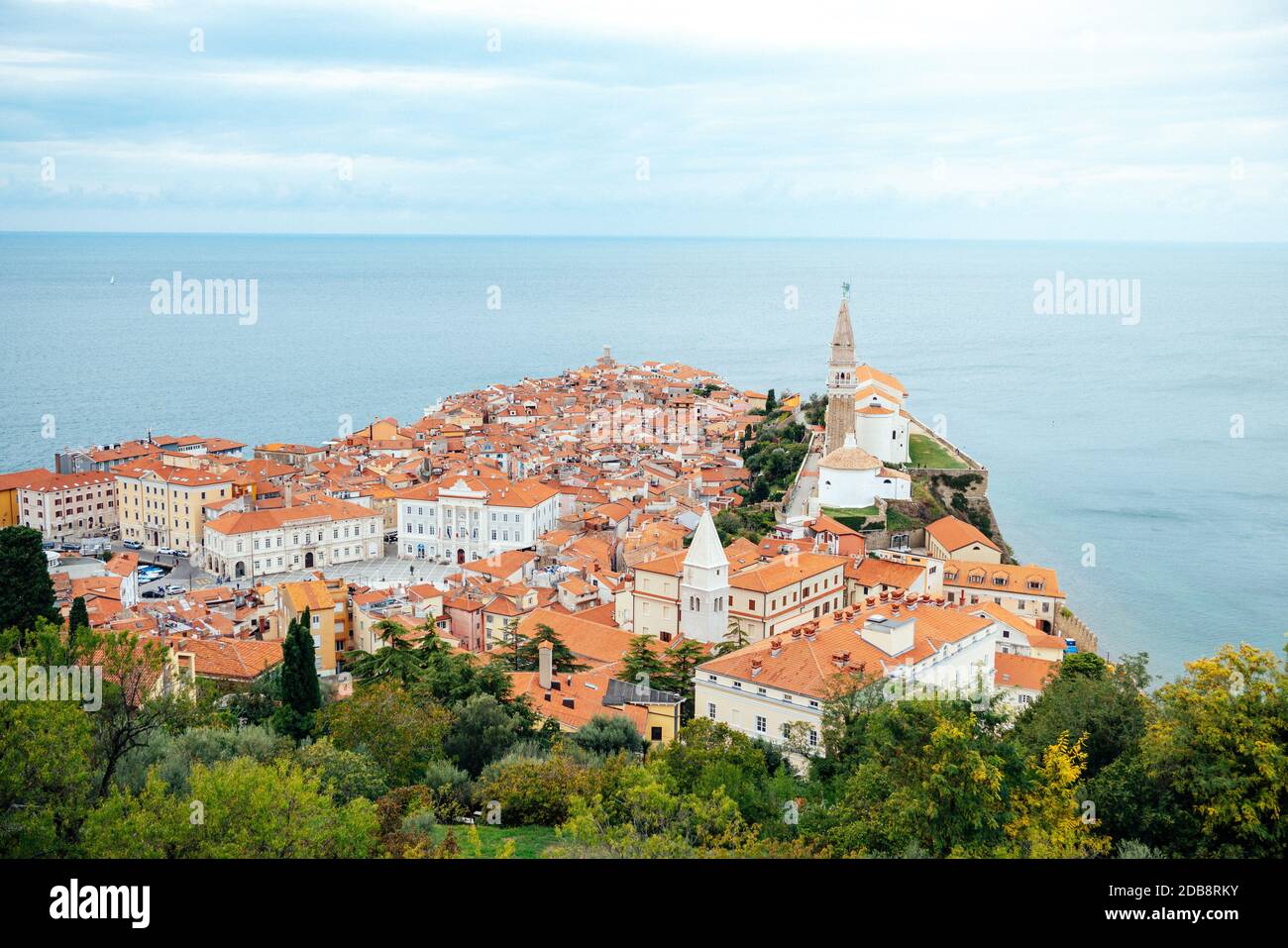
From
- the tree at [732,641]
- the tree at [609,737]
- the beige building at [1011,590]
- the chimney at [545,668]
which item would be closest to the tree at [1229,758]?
the tree at [609,737]

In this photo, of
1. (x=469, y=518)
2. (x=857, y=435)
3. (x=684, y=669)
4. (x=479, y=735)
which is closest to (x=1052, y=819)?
(x=479, y=735)

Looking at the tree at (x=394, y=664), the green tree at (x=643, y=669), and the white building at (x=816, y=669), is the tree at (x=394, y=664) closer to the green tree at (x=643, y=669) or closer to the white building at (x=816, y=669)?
the green tree at (x=643, y=669)

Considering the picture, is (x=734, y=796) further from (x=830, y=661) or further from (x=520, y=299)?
(x=520, y=299)

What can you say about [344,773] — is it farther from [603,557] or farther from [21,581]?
[603,557]
